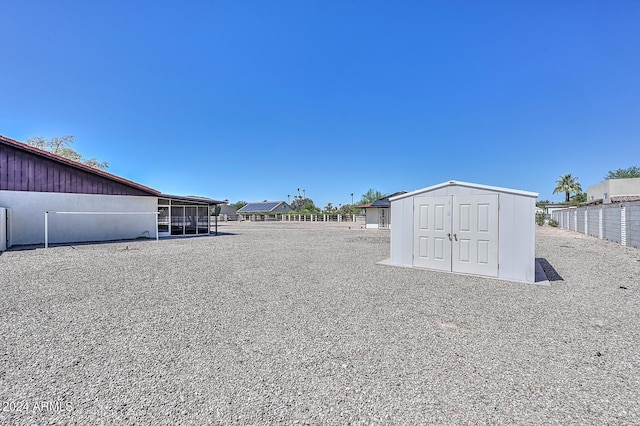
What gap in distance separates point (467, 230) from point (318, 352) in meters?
5.37

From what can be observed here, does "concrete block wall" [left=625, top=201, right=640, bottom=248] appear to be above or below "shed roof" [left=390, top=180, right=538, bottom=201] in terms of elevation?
below

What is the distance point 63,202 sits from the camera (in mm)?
13344

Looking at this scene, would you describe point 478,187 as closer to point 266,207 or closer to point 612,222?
point 612,222

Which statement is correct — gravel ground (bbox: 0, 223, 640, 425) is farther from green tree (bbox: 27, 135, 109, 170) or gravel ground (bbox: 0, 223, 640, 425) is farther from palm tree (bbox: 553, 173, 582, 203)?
palm tree (bbox: 553, 173, 582, 203)

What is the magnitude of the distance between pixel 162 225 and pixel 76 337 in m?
18.7

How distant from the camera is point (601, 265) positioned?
820cm

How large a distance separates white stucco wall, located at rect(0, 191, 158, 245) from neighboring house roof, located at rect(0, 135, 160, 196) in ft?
2.28

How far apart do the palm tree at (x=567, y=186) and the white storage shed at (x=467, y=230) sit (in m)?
47.4

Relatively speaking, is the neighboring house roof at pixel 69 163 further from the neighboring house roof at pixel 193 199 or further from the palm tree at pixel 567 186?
the palm tree at pixel 567 186

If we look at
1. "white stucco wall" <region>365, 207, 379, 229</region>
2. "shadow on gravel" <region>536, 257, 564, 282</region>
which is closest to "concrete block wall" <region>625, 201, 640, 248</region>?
"shadow on gravel" <region>536, 257, 564, 282</region>

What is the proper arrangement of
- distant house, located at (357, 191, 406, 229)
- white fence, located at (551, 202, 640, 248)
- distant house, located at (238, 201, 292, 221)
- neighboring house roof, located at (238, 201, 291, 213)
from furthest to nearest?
1. neighboring house roof, located at (238, 201, 291, 213)
2. distant house, located at (238, 201, 292, 221)
3. distant house, located at (357, 191, 406, 229)
4. white fence, located at (551, 202, 640, 248)

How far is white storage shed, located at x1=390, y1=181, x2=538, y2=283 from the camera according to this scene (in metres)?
6.32

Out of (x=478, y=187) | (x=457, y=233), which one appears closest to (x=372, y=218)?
Answer: (x=457, y=233)

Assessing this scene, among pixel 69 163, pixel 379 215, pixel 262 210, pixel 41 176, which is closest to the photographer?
pixel 41 176
